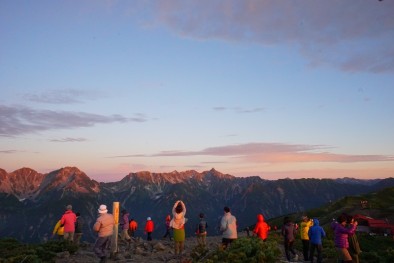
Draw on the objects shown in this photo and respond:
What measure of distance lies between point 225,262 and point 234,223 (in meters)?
2.92

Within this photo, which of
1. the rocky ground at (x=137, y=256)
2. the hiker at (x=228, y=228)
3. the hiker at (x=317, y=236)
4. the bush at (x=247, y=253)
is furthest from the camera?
the rocky ground at (x=137, y=256)

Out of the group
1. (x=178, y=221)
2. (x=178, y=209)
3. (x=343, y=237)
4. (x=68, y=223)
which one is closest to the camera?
(x=343, y=237)

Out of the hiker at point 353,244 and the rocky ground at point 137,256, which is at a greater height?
the hiker at point 353,244

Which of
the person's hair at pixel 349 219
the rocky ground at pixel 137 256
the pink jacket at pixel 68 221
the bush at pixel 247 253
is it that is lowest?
the rocky ground at pixel 137 256

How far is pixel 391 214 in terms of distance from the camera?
186 feet

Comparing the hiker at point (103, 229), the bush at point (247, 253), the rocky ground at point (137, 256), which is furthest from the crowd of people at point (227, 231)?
the bush at point (247, 253)

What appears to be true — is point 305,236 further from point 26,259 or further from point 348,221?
point 26,259

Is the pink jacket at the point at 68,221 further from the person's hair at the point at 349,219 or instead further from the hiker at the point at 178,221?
the person's hair at the point at 349,219

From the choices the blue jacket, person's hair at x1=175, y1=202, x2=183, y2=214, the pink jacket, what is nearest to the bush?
person's hair at x1=175, y1=202, x2=183, y2=214

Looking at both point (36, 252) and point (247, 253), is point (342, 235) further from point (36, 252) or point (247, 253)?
point (36, 252)

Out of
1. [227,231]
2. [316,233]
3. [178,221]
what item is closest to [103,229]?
[178,221]

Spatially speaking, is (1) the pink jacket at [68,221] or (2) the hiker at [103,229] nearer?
(2) the hiker at [103,229]

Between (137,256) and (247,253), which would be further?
(137,256)

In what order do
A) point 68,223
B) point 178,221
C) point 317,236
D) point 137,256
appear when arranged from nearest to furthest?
1. point 178,221
2. point 317,236
3. point 137,256
4. point 68,223
